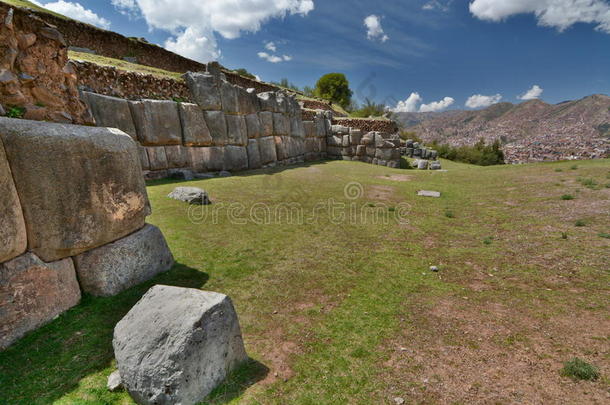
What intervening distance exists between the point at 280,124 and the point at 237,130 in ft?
15.9

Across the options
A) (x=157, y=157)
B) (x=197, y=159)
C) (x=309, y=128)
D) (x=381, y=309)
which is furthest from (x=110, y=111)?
(x=309, y=128)

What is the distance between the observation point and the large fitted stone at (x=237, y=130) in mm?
15219

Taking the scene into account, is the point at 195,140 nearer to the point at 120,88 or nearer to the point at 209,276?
the point at 120,88

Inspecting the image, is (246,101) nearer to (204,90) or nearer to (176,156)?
(204,90)

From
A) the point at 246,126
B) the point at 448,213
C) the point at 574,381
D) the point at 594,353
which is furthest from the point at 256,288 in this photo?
the point at 246,126

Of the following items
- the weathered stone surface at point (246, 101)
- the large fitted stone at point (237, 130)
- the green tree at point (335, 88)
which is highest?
the green tree at point (335, 88)

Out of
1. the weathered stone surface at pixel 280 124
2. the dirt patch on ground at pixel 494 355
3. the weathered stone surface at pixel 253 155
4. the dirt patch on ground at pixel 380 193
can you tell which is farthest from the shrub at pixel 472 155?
the dirt patch on ground at pixel 494 355

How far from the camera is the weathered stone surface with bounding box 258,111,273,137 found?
1803cm

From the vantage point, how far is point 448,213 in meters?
9.08

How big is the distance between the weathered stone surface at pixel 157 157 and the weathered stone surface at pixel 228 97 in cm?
438

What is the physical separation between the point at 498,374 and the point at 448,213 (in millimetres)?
6776

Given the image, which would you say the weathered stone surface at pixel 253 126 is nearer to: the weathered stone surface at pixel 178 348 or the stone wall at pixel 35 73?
the stone wall at pixel 35 73

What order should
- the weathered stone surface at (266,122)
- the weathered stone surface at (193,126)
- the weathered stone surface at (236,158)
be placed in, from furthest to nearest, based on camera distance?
the weathered stone surface at (266,122) → the weathered stone surface at (236,158) → the weathered stone surface at (193,126)

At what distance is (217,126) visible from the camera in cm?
1448
